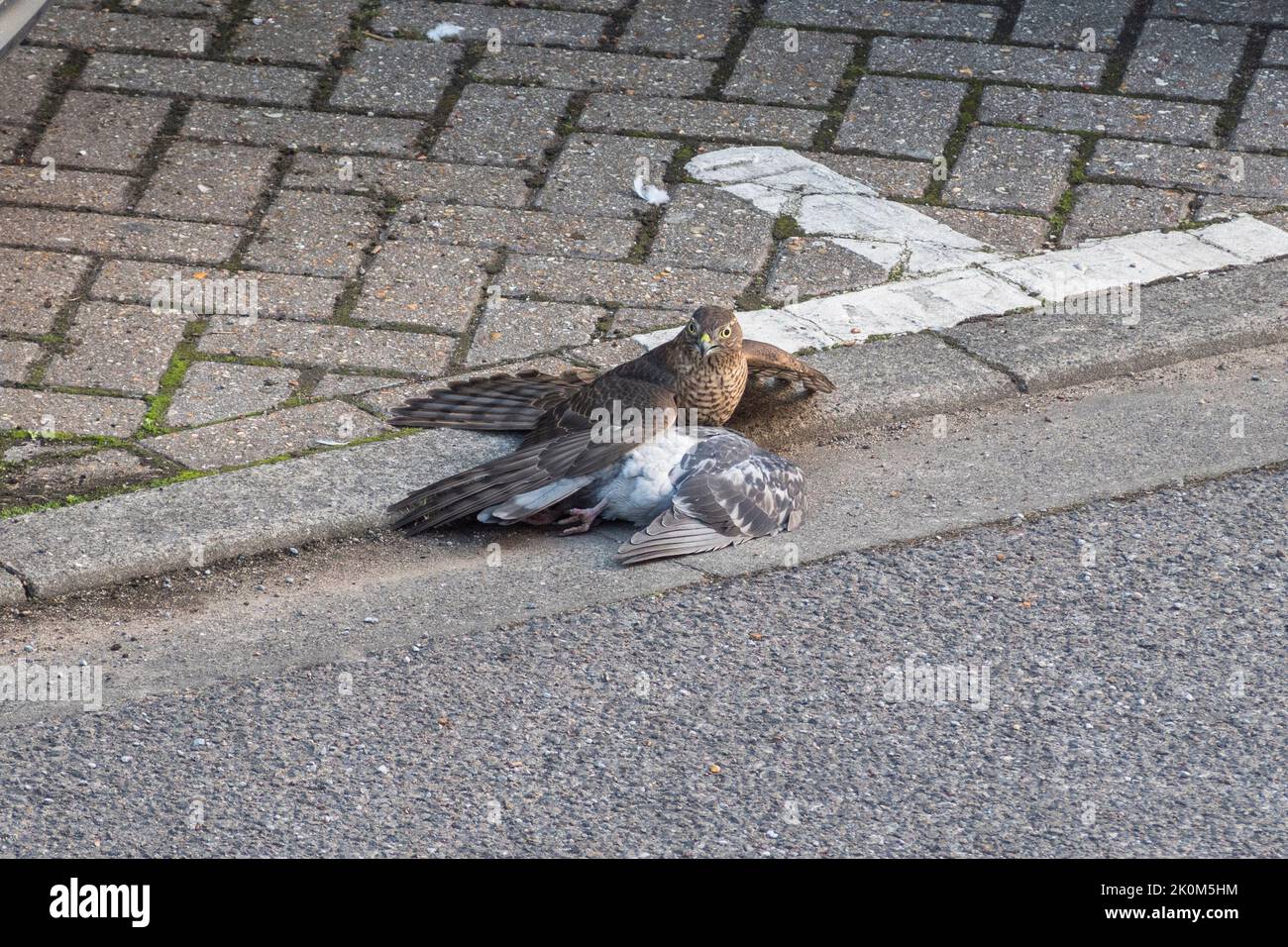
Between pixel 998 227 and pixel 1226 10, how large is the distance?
75.6 inches

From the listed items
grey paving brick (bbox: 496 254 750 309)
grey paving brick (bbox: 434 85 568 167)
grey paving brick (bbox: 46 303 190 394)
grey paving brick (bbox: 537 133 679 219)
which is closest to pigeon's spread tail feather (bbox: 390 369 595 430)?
grey paving brick (bbox: 496 254 750 309)

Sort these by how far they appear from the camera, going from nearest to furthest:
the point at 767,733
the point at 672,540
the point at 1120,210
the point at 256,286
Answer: the point at 767,733 → the point at 672,540 → the point at 256,286 → the point at 1120,210

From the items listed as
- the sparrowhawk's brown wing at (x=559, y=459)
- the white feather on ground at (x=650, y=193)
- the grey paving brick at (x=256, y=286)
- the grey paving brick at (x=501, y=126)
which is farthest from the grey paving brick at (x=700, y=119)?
the sparrowhawk's brown wing at (x=559, y=459)

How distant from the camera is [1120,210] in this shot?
5.24 m

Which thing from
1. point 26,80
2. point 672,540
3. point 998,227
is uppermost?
point 26,80

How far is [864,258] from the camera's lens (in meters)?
5.01

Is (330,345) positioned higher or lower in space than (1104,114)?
lower

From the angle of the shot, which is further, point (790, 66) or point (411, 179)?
point (790, 66)

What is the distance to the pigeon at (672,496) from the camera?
389 centimetres

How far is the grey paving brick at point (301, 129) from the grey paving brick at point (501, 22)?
0.71 m

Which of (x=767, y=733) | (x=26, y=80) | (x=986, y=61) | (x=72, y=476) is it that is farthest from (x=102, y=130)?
(x=767, y=733)

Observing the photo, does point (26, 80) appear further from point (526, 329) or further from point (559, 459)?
point (559, 459)

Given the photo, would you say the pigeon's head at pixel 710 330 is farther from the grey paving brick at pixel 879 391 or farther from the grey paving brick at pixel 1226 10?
the grey paving brick at pixel 1226 10

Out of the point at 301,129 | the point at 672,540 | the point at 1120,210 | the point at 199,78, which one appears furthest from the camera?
the point at 199,78
